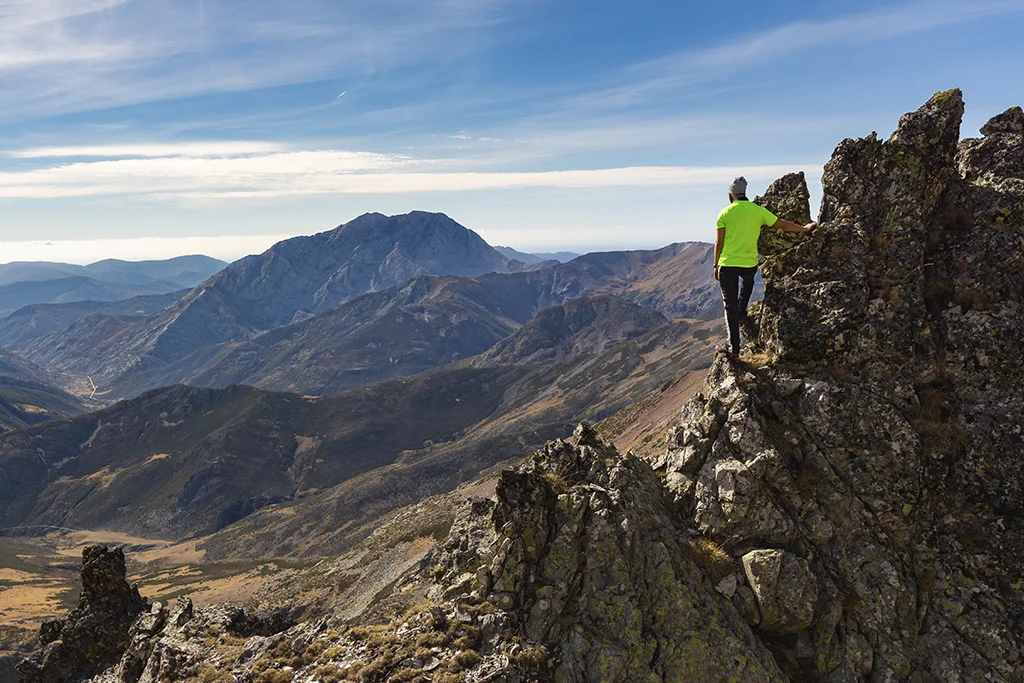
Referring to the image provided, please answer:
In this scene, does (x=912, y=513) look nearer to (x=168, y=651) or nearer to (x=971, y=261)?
(x=971, y=261)

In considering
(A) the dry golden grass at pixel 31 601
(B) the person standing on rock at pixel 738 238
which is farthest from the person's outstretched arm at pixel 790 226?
(A) the dry golden grass at pixel 31 601

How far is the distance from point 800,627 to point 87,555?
128 feet

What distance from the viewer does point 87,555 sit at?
33.2 meters

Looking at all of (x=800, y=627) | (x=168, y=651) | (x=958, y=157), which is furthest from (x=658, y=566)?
(x=958, y=157)

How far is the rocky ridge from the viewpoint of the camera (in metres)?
15.1

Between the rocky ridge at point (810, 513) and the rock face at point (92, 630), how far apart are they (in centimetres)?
1504

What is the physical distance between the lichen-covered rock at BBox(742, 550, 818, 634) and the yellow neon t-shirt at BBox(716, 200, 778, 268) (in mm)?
9306

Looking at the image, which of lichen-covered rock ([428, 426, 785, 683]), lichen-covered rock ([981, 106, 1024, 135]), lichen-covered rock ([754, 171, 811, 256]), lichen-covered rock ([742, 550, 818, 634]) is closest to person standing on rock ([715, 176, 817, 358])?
lichen-covered rock ([754, 171, 811, 256])

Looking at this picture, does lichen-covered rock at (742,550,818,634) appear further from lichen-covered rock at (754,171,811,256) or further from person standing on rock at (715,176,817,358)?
lichen-covered rock at (754,171,811,256)

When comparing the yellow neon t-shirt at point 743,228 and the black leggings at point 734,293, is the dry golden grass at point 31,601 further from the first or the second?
the yellow neon t-shirt at point 743,228

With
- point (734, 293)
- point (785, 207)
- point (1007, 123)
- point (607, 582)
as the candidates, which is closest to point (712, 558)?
point (607, 582)

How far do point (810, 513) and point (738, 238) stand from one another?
9087mm

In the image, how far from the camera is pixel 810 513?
16.6 m

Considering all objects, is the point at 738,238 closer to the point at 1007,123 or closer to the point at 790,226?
the point at 790,226
